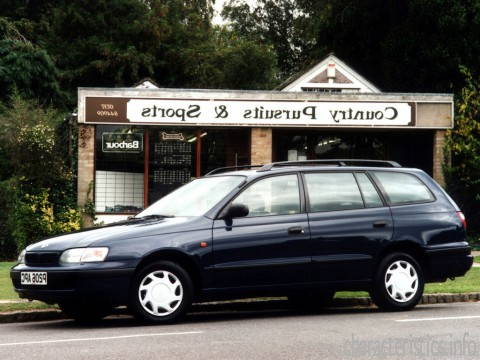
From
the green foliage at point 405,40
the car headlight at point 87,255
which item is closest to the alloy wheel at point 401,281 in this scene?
the car headlight at point 87,255

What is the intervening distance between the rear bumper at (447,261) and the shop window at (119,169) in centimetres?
1397

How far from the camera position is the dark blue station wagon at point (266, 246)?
399 inches

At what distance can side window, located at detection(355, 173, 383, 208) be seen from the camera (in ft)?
38.0

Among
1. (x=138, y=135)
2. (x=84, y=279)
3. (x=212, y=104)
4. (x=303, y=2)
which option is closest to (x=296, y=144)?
(x=212, y=104)

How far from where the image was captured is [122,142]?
2489cm

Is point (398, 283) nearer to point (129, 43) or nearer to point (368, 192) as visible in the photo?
point (368, 192)

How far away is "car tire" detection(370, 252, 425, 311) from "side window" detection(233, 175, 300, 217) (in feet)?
4.29

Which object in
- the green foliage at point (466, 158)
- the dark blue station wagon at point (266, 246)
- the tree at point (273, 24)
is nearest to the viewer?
the dark blue station wagon at point (266, 246)

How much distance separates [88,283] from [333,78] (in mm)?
25642

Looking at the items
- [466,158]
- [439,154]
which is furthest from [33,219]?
[466,158]

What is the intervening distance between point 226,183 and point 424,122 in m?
15.4

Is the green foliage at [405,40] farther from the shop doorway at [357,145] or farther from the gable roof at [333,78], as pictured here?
the shop doorway at [357,145]

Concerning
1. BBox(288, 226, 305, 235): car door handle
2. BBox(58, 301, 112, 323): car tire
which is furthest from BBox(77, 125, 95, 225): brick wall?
BBox(288, 226, 305, 235): car door handle

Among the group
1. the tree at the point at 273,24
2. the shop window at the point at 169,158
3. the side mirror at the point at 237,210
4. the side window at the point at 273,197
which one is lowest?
the side mirror at the point at 237,210
